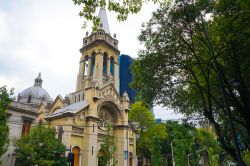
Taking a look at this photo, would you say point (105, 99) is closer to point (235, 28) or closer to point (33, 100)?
point (235, 28)

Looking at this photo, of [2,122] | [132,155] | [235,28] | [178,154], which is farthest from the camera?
[132,155]

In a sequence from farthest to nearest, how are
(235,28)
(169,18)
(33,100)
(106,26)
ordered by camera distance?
1. (33,100)
2. (106,26)
3. (169,18)
4. (235,28)

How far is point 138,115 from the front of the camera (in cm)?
4350

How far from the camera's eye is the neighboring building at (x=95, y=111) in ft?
108

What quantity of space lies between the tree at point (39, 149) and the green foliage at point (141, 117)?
61.8ft

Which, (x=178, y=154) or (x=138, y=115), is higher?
(x=138, y=115)

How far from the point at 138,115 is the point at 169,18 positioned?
31654 mm

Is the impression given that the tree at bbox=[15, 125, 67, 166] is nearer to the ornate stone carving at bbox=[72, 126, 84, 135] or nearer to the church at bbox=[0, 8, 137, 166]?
the church at bbox=[0, 8, 137, 166]

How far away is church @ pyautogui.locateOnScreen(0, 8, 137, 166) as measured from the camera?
32.7 meters

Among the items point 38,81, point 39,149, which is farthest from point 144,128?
point 38,81

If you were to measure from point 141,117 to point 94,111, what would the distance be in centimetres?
1141

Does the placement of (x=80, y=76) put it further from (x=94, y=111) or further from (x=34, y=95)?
(x=34, y=95)

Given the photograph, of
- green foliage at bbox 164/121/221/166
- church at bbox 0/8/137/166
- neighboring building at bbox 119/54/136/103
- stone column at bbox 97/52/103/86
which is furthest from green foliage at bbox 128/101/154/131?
neighboring building at bbox 119/54/136/103

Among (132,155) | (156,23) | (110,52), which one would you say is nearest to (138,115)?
(132,155)
